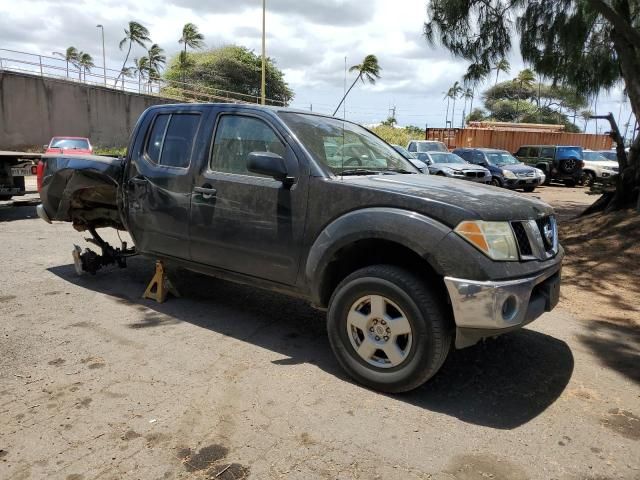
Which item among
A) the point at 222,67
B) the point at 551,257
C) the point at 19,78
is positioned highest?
the point at 222,67

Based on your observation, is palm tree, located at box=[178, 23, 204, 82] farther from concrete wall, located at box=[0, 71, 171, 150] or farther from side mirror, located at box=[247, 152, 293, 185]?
side mirror, located at box=[247, 152, 293, 185]

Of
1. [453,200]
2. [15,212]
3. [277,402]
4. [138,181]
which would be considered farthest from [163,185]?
[15,212]

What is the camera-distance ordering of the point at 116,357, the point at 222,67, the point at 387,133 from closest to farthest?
the point at 116,357, the point at 387,133, the point at 222,67

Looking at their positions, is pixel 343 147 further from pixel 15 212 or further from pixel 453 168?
pixel 453 168

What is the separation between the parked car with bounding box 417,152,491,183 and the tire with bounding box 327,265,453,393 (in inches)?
536

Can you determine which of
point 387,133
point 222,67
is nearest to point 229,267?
point 387,133

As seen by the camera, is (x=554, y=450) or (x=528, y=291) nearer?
(x=554, y=450)

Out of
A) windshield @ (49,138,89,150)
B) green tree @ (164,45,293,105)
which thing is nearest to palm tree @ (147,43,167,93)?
green tree @ (164,45,293,105)

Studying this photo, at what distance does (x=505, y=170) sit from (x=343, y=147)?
1614 cm

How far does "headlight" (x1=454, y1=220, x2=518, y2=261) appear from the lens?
3.06 meters

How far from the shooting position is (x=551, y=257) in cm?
352

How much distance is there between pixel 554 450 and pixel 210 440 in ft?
6.11

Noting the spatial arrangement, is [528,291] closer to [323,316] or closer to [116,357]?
[323,316]

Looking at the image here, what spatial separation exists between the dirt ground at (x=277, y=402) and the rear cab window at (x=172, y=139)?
4.66 feet
